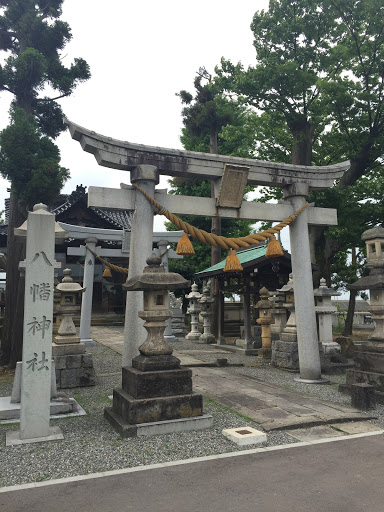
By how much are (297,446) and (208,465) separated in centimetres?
133

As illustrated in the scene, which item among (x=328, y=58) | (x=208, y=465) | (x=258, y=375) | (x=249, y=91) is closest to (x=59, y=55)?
(x=249, y=91)

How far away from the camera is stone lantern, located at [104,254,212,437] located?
540 centimetres

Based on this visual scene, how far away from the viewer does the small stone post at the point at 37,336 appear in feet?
17.2

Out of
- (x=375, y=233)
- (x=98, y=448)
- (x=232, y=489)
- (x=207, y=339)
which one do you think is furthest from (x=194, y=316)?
(x=232, y=489)

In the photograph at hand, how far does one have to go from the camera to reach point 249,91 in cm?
1528

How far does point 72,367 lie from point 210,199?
5.08 m

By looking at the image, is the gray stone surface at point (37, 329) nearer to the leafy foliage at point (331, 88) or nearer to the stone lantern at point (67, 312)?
the stone lantern at point (67, 312)

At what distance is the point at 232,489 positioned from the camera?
378cm

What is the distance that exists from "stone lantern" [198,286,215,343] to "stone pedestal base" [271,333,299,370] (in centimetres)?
803

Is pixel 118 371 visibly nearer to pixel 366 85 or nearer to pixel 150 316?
pixel 150 316

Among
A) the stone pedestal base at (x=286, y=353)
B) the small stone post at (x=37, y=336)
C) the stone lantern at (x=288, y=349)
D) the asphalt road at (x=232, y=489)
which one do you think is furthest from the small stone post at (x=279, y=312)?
the small stone post at (x=37, y=336)

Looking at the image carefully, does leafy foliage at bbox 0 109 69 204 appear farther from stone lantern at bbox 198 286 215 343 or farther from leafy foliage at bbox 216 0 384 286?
stone lantern at bbox 198 286 215 343

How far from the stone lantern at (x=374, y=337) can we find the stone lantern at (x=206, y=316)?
465 inches

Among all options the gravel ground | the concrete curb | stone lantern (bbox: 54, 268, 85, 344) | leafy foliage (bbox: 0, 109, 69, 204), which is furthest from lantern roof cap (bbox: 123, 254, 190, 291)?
leafy foliage (bbox: 0, 109, 69, 204)
